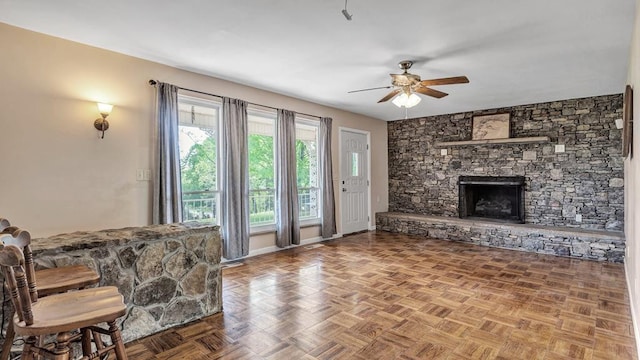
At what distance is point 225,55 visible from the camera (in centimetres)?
338

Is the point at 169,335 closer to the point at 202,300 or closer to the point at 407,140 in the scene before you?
the point at 202,300

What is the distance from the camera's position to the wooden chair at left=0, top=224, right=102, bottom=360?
1.51 metres

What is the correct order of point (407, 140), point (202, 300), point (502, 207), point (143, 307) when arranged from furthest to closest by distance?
point (407, 140)
point (502, 207)
point (202, 300)
point (143, 307)

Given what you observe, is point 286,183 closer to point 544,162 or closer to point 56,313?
point 56,313

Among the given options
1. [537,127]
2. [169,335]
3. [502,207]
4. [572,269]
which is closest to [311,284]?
[169,335]

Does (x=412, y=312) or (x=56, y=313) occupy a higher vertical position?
(x=56, y=313)

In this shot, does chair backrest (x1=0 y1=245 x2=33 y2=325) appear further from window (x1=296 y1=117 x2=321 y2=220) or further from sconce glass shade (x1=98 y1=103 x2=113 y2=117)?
window (x1=296 y1=117 x2=321 y2=220)

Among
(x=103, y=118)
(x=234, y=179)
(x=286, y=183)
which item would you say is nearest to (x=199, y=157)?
(x=234, y=179)

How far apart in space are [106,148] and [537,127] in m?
6.09

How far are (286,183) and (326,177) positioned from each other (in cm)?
95

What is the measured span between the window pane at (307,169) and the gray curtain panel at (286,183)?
1.20 feet

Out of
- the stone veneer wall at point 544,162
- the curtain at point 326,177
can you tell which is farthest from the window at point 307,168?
the stone veneer wall at point 544,162

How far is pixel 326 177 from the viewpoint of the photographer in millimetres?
5676

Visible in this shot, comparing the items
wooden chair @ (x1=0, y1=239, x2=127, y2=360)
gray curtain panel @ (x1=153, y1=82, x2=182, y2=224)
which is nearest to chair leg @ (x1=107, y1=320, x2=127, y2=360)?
wooden chair @ (x1=0, y1=239, x2=127, y2=360)
